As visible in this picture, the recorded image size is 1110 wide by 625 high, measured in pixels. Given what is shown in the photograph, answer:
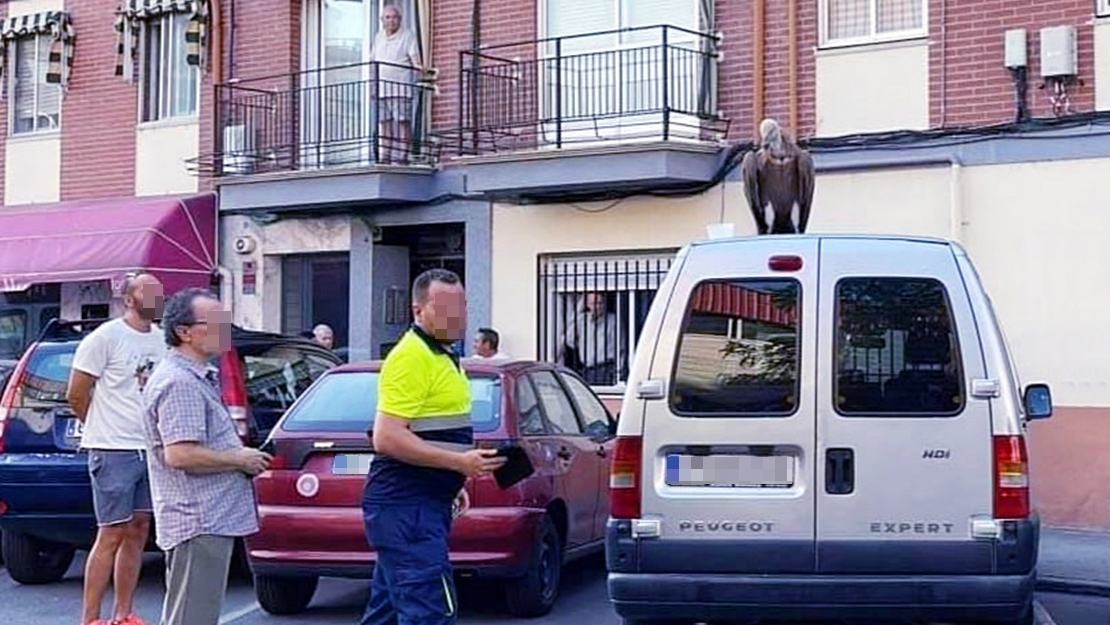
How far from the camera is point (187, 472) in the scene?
6020mm

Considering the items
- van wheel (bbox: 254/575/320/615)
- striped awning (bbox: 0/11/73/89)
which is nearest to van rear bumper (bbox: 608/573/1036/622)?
van wheel (bbox: 254/575/320/615)

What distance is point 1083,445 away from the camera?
1261 centimetres

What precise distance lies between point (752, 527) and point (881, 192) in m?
7.30

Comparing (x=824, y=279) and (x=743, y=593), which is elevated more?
(x=824, y=279)

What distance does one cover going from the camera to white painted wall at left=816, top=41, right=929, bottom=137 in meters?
13.5

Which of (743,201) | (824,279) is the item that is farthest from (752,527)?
(743,201)

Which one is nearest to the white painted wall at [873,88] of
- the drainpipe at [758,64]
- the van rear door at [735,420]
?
the drainpipe at [758,64]

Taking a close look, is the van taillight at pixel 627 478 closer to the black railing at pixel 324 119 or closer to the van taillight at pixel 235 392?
the van taillight at pixel 235 392

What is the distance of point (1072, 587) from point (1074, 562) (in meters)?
1.04

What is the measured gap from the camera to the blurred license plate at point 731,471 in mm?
6859

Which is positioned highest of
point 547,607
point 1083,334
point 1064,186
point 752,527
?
point 1064,186

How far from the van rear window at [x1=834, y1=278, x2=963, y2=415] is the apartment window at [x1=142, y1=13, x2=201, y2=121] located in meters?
12.8

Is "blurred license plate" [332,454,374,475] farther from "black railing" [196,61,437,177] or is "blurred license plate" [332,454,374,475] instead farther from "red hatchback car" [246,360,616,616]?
"black railing" [196,61,437,177]

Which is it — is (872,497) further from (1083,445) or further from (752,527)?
(1083,445)
